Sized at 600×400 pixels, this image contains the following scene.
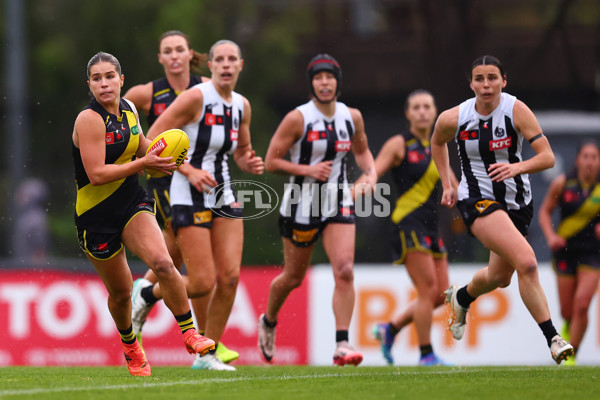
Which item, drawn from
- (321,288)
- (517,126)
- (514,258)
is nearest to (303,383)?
(514,258)

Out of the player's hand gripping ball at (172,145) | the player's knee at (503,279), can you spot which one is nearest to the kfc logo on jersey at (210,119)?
the player's hand gripping ball at (172,145)

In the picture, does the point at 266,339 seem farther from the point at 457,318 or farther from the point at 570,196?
the point at 570,196

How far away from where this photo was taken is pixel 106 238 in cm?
735

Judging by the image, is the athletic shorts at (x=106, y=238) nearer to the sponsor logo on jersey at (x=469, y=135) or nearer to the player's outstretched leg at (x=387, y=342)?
the sponsor logo on jersey at (x=469, y=135)

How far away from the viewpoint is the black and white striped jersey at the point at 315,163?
9.37 m

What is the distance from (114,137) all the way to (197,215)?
5.31ft

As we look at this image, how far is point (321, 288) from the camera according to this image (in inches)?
509

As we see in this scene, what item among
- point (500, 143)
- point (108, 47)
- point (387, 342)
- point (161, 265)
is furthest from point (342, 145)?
point (108, 47)

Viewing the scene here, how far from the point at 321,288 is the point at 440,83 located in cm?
420

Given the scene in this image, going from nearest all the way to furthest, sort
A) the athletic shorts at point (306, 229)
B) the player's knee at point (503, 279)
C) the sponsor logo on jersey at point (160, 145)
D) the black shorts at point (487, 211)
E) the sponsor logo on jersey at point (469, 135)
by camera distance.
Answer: the sponsor logo on jersey at point (160, 145)
the black shorts at point (487, 211)
the sponsor logo on jersey at point (469, 135)
the player's knee at point (503, 279)
the athletic shorts at point (306, 229)

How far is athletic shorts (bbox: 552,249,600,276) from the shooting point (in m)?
11.0

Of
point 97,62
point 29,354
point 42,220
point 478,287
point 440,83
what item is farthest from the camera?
point 42,220

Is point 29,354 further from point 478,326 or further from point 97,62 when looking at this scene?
point 97,62

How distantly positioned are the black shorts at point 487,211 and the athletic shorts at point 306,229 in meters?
1.27
